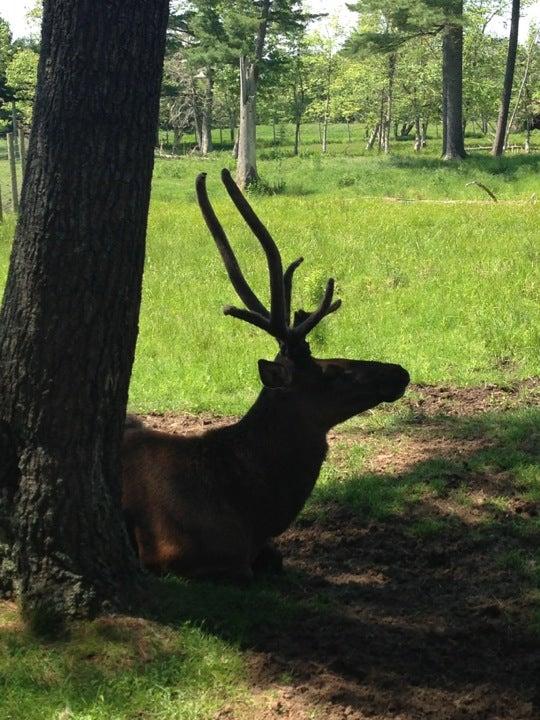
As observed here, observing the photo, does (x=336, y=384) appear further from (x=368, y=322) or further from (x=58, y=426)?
(x=368, y=322)

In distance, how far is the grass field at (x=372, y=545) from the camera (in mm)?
3664

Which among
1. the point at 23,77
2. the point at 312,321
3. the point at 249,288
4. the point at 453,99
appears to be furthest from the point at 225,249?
the point at 23,77

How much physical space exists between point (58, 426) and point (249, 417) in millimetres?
1615

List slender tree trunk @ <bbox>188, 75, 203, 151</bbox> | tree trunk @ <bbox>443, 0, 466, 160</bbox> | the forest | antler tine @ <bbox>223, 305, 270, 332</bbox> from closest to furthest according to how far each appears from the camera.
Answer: the forest → antler tine @ <bbox>223, 305, 270, 332</bbox> → tree trunk @ <bbox>443, 0, 466, 160</bbox> → slender tree trunk @ <bbox>188, 75, 203, 151</bbox>

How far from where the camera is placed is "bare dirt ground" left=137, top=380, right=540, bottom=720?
12.0ft

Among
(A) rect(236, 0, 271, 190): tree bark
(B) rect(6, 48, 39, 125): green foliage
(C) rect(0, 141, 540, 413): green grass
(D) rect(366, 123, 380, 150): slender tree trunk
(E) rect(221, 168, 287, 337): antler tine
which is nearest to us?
(E) rect(221, 168, 287, 337): antler tine

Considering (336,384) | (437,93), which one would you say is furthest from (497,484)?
(437,93)

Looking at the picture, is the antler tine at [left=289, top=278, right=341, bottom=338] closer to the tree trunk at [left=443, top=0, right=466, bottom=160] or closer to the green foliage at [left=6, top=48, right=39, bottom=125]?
the tree trunk at [left=443, top=0, right=466, bottom=160]

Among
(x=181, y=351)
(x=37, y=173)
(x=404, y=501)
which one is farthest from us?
(x=181, y=351)

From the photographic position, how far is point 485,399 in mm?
8570

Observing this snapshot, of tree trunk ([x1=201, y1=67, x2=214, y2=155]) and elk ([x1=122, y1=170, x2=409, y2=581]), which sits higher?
tree trunk ([x1=201, y1=67, x2=214, y2=155])

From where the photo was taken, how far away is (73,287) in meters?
3.92

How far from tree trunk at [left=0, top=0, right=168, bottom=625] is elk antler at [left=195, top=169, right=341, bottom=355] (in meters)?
0.79

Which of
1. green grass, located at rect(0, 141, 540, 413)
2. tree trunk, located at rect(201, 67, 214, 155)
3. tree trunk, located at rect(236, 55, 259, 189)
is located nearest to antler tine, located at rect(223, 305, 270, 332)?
green grass, located at rect(0, 141, 540, 413)
